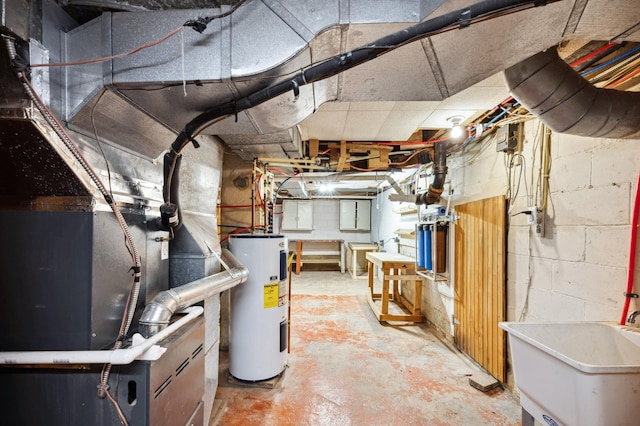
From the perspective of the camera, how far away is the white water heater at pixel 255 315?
224 centimetres

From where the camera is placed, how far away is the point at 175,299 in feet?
4.03

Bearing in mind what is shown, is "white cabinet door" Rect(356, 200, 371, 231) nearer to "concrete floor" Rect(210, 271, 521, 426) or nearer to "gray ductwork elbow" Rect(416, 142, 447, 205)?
"concrete floor" Rect(210, 271, 521, 426)

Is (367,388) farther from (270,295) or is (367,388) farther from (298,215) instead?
(298,215)

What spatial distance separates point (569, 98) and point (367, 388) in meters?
2.32

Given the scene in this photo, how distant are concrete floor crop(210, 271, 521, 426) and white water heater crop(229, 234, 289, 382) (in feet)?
0.54

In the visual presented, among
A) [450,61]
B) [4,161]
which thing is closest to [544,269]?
[450,61]

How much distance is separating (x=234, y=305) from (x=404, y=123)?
2.13 meters

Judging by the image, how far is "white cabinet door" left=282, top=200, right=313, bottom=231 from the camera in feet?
25.2

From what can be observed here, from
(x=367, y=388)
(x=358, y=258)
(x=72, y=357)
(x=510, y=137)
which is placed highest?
(x=510, y=137)

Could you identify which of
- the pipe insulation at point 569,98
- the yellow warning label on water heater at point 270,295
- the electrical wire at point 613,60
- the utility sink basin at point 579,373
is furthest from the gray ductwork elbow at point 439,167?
the yellow warning label on water heater at point 270,295

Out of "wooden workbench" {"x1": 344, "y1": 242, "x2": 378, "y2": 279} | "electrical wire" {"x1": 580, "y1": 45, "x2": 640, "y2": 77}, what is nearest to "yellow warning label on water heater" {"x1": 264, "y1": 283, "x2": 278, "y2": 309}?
"electrical wire" {"x1": 580, "y1": 45, "x2": 640, "y2": 77}

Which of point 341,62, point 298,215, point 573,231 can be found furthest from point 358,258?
point 341,62

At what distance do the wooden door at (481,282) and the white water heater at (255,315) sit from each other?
6.00 ft

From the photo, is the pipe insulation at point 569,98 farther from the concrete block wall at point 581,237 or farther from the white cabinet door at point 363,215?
the white cabinet door at point 363,215
